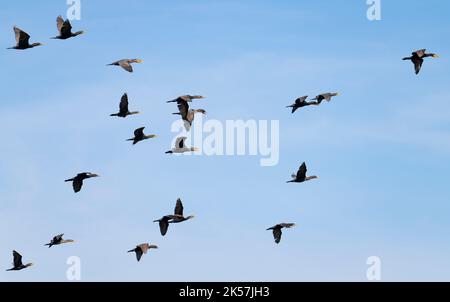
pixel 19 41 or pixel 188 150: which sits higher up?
pixel 19 41

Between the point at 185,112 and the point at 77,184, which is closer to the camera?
the point at 185,112

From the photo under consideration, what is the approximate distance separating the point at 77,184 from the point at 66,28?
9.61 metres

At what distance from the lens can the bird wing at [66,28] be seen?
7588cm

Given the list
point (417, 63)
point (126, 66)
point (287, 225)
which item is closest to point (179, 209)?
point (287, 225)

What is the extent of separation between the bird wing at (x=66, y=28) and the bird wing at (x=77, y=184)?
29.4 feet

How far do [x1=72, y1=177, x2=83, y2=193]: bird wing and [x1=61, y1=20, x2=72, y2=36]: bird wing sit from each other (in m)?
8.97

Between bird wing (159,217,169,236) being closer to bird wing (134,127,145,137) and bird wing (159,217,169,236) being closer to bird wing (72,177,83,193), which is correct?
bird wing (72,177,83,193)

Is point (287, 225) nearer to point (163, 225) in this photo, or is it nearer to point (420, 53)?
point (163, 225)

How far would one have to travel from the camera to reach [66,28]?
76188 mm
